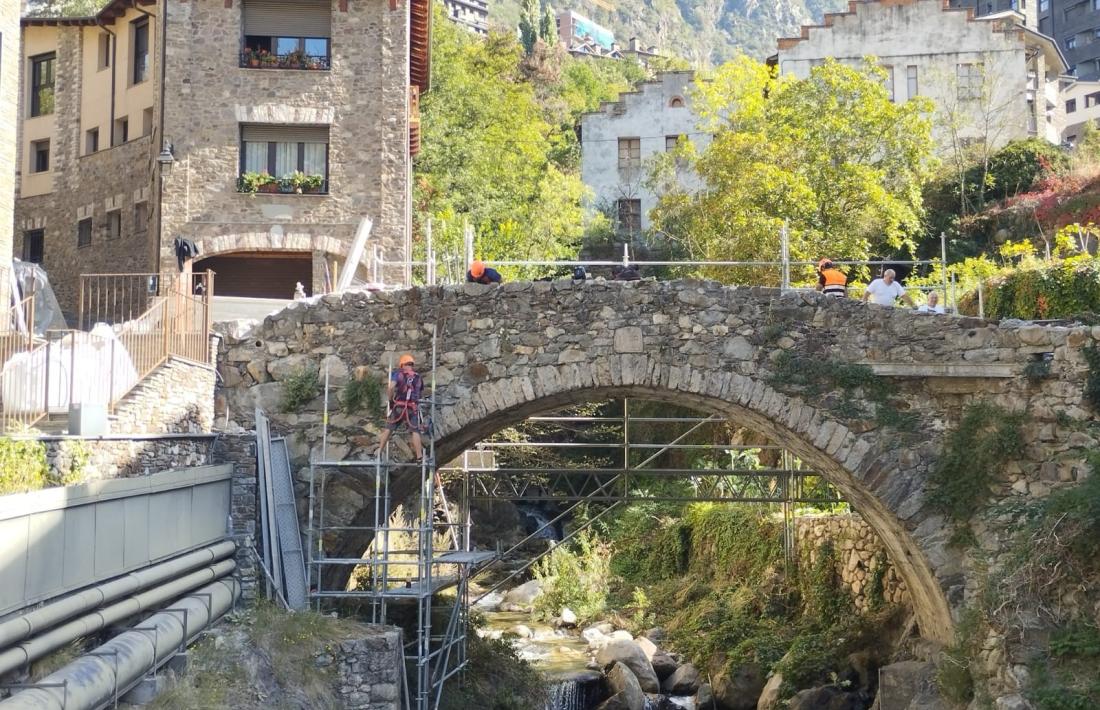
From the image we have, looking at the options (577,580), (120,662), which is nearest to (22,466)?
(120,662)

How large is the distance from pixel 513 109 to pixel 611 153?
324 centimetres

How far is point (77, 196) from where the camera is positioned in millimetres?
29172

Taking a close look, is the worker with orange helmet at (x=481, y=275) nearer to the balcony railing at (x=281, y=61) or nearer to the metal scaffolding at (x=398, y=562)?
the metal scaffolding at (x=398, y=562)

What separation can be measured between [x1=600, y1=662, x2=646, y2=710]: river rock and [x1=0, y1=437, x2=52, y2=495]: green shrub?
10.7 metres

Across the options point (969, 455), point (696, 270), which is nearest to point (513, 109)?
point (696, 270)

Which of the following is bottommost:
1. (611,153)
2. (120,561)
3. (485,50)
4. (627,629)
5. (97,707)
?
(627,629)

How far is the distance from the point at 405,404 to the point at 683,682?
9.38 meters

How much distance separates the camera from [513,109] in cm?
3556

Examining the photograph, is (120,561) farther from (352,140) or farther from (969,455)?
(352,140)

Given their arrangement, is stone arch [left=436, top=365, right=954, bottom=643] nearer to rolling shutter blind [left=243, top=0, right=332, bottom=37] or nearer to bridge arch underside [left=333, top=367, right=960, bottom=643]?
bridge arch underside [left=333, top=367, right=960, bottom=643]

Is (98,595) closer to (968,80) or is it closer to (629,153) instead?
(629,153)

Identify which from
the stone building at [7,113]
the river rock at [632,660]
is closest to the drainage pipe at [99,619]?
the stone building at [7,113]

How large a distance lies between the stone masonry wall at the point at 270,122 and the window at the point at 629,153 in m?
14.5

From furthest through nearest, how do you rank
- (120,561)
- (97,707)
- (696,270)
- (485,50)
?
(485,50)
(696,270)
(120,561)
(97,707)
